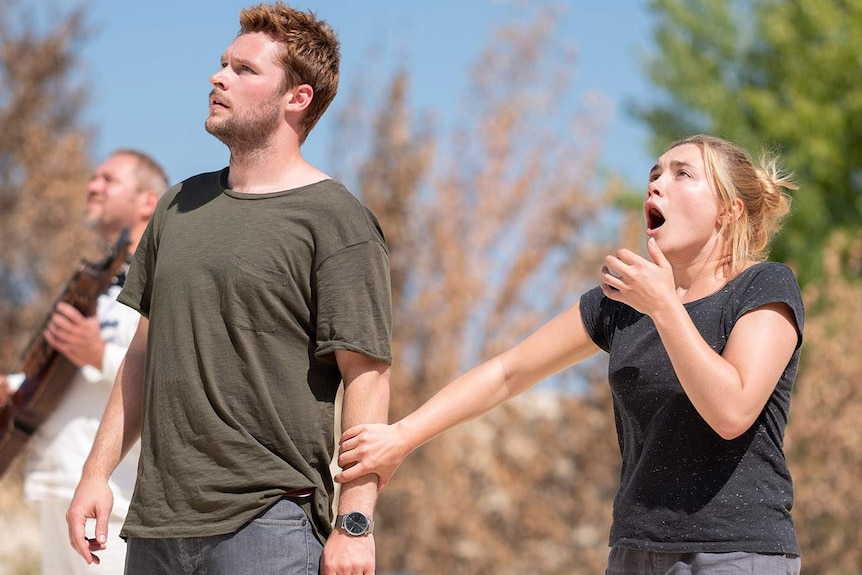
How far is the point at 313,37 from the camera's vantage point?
118 inches

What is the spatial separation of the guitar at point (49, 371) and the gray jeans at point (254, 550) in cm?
184

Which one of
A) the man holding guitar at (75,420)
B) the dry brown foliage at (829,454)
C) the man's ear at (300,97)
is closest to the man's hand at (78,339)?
the man holding guitar at (75,420)

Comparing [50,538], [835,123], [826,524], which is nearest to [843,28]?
[835,123]

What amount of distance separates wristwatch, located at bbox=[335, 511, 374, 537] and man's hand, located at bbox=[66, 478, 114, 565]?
594 millimetres

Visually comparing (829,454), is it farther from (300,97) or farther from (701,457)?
(300,97)

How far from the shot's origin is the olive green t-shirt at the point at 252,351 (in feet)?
8.78

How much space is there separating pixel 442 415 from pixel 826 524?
8.12 metres

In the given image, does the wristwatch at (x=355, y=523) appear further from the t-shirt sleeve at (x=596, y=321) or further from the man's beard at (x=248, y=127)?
the man's beard at (x=248, y=127)

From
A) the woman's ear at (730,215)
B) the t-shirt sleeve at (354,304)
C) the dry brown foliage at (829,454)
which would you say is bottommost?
the t-shirt sleeve at (354,304)

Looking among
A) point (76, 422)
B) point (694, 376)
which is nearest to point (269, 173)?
point (694, 376)

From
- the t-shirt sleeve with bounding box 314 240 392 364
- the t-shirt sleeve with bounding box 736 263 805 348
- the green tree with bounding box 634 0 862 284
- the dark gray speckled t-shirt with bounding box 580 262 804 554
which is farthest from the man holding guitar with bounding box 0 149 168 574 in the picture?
the green tree with bounding box 634 0 862 284

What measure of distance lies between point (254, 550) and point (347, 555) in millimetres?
205

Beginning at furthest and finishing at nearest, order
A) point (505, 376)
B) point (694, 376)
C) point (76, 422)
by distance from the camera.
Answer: point (76, 422) → point (505, 376) → point (694, 376)

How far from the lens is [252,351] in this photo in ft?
8.92
